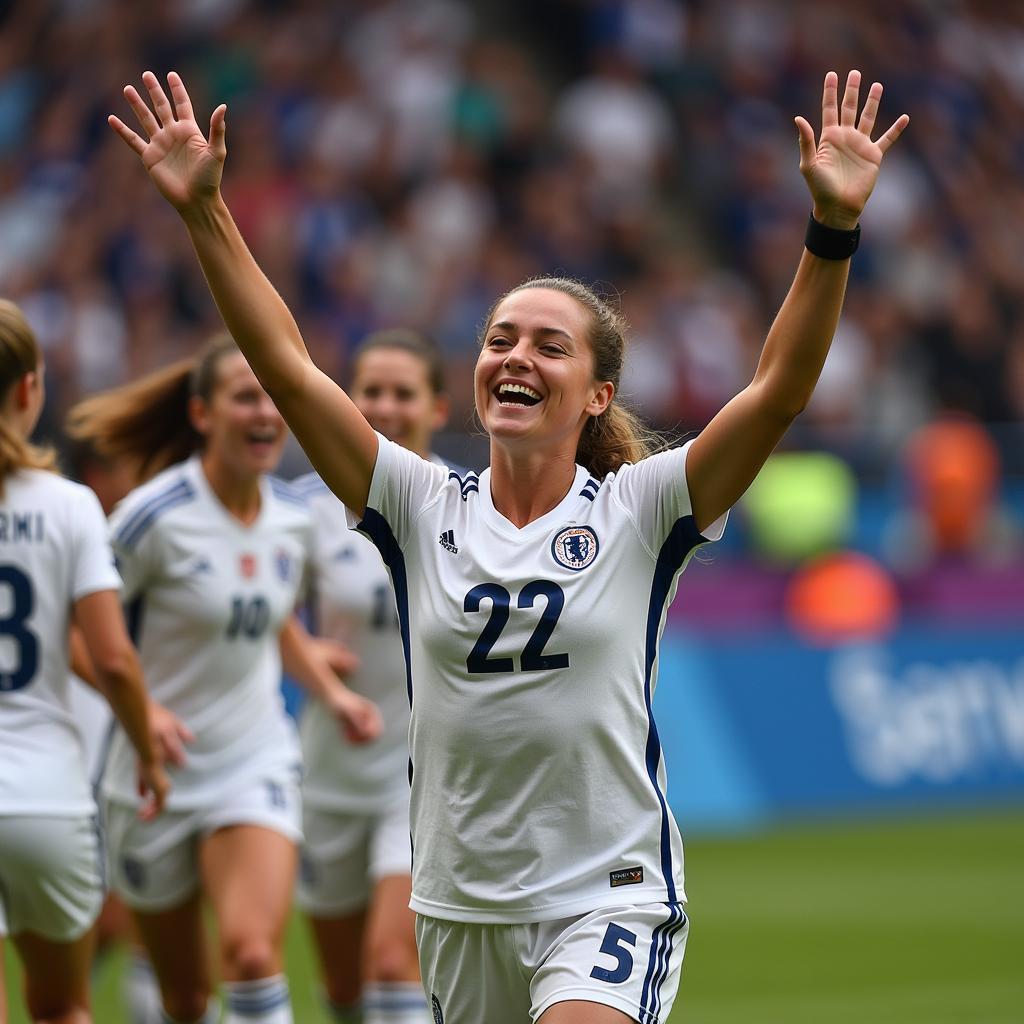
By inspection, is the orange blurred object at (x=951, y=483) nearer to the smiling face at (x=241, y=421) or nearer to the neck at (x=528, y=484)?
the smiling face at (x=241, y=421)

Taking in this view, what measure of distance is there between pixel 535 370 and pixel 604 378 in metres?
0.32

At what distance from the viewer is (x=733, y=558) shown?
637 inches

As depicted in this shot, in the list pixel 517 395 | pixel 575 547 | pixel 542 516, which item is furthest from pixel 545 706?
pixel 517 395

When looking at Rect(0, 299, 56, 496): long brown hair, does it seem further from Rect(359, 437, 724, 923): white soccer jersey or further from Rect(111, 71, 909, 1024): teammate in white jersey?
Rect(359, 437, 724, 923): white soccer jersey

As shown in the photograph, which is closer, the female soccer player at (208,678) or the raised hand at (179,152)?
the raised hand at (179,152)

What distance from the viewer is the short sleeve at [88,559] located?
6.10 metres

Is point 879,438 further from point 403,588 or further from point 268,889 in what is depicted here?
point 403,588

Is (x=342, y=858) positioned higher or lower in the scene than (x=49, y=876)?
lower

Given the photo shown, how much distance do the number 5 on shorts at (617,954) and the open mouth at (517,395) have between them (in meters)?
1.27

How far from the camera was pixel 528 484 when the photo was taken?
17.1 feet

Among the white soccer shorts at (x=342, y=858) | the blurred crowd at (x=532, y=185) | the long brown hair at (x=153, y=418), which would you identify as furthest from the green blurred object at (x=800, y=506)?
the long brown hair at (x=153, y=418)

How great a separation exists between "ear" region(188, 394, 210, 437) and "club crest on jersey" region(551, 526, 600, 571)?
2714 mm

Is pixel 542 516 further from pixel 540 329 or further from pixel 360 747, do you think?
pixel 360 747

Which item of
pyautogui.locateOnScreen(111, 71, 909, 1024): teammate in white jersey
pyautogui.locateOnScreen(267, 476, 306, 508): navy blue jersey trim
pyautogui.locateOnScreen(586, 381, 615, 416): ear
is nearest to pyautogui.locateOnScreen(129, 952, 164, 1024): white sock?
pyautogui.locateOnScreen(267, 476, 306, 508): navy blue jersey trim
